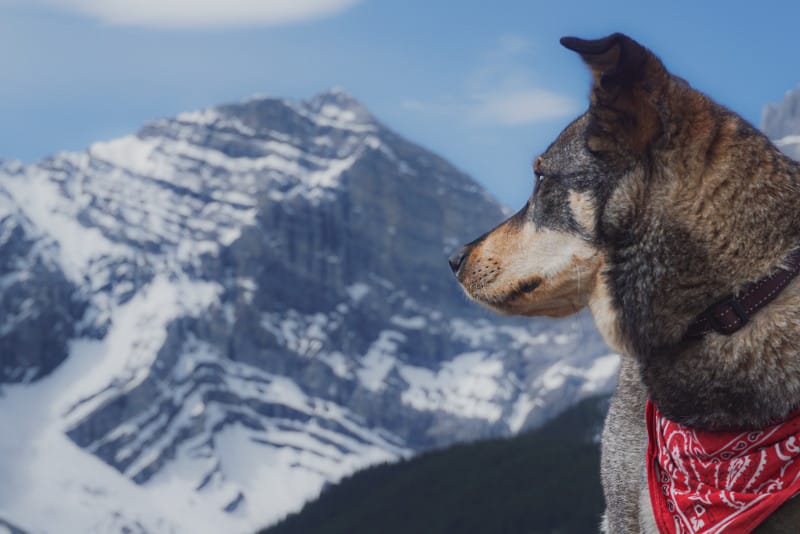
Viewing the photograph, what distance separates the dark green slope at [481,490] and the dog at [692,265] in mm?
75189

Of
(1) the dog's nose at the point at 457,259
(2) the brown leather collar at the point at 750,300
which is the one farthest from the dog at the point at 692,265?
(1) the dog's nose at the point at 457,259

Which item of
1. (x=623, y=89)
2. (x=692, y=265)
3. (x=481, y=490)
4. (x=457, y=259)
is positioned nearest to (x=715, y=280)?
(x=692, y=265)

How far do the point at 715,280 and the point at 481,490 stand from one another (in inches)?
3660

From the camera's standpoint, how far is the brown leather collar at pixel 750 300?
21.7ft

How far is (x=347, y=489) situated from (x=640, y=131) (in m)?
97.5

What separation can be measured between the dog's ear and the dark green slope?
75.7 m

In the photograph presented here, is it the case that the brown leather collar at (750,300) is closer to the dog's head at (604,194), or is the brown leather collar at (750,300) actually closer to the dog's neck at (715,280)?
the dog's neck at (715,280)

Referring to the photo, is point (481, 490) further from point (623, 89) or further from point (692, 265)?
point (623, 89)

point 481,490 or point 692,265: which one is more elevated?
point 692,265

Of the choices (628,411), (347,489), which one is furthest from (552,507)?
(628,411)

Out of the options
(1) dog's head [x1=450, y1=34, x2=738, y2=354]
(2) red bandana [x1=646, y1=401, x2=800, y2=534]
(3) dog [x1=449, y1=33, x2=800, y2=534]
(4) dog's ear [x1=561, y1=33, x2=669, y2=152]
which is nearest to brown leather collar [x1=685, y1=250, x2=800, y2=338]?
(3) dog [x1=449, y1=33, x2=800, y2=534]

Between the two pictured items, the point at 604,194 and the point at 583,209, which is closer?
the point at 604,194

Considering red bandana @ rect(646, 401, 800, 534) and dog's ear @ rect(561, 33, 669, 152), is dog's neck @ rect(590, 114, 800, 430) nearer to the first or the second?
red bandana @ rect(646, 401, 800, 534)

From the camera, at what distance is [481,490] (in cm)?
9738
